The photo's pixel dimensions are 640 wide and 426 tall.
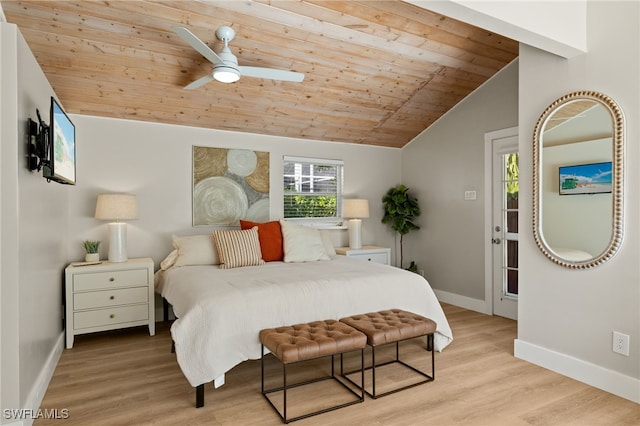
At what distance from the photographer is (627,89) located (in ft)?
8.53

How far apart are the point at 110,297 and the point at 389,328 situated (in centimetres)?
258

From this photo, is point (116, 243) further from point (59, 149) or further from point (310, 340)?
point (310, 340)

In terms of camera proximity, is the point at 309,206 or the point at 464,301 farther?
the point at 309,206

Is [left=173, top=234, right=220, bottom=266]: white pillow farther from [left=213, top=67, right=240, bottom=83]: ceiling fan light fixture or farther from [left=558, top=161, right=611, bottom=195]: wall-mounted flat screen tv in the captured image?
[left=558, top=161, right=611, bottom=195]: wall-mounted flat screen tv

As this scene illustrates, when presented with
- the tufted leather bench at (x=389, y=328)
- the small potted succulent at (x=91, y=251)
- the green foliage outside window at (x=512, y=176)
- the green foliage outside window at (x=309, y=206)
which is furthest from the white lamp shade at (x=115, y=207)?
the green foliage outside window at (x=512, y=176)

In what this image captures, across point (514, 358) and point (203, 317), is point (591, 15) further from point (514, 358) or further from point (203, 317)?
point (203, 317)

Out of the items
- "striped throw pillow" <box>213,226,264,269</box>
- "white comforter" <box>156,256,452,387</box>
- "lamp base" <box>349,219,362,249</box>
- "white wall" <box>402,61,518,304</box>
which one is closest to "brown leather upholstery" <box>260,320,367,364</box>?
"white comforter" <box>156,256,452,387</box>

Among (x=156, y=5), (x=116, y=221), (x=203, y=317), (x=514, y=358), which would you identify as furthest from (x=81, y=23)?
(x=514, y=358)

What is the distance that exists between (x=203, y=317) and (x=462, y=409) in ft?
5.59

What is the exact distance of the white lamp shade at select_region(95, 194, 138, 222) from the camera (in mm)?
3746

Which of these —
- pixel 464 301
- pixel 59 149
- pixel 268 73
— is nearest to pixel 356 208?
pixel 464 301

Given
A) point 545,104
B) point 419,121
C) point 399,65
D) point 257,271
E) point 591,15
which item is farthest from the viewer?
point 419,121

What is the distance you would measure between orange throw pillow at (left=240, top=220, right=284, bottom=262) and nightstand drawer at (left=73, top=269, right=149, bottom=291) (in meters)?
1.16

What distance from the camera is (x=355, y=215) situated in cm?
523
